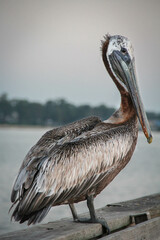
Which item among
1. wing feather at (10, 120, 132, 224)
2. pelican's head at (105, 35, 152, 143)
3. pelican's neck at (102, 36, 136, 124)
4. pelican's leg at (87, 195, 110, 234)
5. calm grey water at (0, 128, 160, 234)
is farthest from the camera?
calm grey water at (0, 128, 160, 234)

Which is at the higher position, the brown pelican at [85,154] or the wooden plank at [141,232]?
the brown pelican at [85,154]

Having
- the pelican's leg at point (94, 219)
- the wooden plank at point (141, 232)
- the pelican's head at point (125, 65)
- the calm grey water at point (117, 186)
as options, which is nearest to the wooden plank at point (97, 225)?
the pelican's leg at point (94, 219)

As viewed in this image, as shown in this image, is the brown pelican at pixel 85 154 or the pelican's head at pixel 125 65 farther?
the pelican's head at pixel 125 65

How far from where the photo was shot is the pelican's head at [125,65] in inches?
130

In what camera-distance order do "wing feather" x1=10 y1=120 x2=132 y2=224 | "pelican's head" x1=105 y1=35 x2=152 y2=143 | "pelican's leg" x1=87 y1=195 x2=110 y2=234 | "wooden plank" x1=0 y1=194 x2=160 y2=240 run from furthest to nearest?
"pelican's head" x1=105 y1=35 x2=152 y2=143 < "wing feather" x1=10 y1=120 x2=132 y2=224 < "pelican's leg" x1=87 y1=195 x2=110 y2=234 < "wooden plank" x1=0 y1=194 x2=160 y2=240

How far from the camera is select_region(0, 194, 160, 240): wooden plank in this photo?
2328 mm

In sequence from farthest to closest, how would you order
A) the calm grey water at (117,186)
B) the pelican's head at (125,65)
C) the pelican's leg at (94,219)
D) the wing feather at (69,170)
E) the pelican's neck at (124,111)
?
the calm grey water at (117,186)
the pelican's neck at (124,111)
the pelican's head at (125,65)
the wing feather at (69,170)
the pelican's leg at (94,219)

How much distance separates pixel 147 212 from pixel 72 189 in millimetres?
578

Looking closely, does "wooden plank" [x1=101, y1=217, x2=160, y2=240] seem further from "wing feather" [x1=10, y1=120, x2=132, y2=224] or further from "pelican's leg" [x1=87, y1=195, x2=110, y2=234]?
"wing feather" [x1=10, y1=120, x2=132, y2=224]

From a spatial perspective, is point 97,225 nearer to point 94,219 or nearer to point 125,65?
point 94,219

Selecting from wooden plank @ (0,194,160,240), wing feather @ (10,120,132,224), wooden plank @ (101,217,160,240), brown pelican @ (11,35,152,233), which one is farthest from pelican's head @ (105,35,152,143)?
wooden plank @ (101,217,160,240)

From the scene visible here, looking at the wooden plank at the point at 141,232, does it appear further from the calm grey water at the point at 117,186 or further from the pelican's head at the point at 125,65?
the calm grey water at the point at 117,186

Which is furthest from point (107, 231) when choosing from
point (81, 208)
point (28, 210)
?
point (81, 208)

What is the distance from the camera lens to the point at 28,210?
2.77 meters
